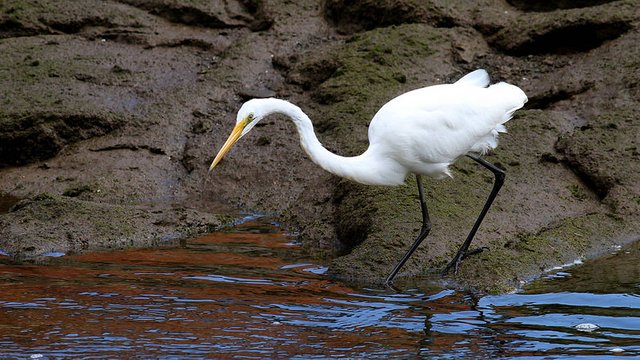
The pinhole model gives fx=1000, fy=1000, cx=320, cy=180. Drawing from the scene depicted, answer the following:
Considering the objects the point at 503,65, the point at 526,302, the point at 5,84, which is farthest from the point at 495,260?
the point at 5,84

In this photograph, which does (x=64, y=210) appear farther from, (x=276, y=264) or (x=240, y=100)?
(x=240, y=100)

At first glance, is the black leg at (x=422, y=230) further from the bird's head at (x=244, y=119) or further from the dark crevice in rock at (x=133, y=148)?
the dark crevice in rock at (x=133, y=148)

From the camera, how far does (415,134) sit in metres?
7.07

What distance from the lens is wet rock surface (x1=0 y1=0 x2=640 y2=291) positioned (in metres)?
7.77

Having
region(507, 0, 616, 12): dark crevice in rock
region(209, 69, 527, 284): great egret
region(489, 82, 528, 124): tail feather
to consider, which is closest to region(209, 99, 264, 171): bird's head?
region(209, 69, 527, 284): great egret

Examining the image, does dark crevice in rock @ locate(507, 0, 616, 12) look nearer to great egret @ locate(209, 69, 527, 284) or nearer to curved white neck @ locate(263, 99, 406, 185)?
great egret @ locate(209, 69, 527, 284)

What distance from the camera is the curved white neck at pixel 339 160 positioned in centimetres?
695

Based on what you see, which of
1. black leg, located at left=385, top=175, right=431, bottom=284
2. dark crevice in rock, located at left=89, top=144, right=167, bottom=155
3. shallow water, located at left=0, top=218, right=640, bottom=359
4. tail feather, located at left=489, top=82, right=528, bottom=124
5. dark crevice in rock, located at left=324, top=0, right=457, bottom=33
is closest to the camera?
shallow water, located at left=0, top=218, right=640, bottom=359

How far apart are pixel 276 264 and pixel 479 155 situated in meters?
1.87

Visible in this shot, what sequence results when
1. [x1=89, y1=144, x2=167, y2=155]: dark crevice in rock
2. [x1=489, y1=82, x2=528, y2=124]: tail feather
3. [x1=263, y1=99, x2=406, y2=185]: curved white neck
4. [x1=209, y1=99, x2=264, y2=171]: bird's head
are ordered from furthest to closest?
[x1=89, y1=144, x2=167, y2=155]: dark crevice in rock → [x1=489, y1=82, x2=528, y2=124]: tail feather → [x1=263, y1=99, x2=406, y2=185]: curved white neck → [x1=209, y1=99, x2=264, y2=171]: bird's head

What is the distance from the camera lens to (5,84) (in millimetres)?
10062

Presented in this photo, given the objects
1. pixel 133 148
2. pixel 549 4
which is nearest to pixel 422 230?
pixel 133 148

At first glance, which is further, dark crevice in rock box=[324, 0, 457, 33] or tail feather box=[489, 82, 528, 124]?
dark crevice in rock box=[324, 0, 457, 33]

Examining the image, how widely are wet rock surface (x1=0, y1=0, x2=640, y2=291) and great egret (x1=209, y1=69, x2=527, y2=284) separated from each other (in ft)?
1.67
